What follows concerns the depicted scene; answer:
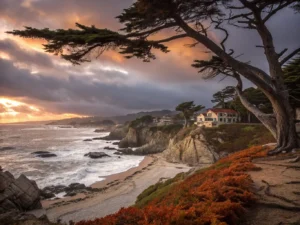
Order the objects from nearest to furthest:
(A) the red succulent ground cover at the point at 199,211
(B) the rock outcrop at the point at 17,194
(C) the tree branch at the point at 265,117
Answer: (A) the red succulent ground cover at the point at 199,211 → (C) the tree branch at the point at 265,117 → (B) the rock outcrop at the point at 17,194

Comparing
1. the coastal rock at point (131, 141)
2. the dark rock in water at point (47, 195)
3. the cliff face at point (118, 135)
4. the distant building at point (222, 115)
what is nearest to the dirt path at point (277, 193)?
the dark rock in water at point (47, 195)

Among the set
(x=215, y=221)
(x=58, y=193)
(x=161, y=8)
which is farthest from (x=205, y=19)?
(x=58, y=193)

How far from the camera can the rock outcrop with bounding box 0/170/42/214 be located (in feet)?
58.5

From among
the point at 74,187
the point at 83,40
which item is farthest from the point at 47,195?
the point at 83,40

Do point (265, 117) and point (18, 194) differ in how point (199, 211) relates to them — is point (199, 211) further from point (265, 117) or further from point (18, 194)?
point (18, 194)

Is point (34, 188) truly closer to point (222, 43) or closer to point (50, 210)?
point (50, 210)

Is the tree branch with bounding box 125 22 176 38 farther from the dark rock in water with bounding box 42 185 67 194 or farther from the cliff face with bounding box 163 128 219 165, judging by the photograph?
the cliff face with bounding box 163 128 219 165

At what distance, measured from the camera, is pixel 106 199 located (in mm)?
20203

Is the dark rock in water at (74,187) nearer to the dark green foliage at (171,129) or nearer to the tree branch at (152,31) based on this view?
the tree branch at (152,31)

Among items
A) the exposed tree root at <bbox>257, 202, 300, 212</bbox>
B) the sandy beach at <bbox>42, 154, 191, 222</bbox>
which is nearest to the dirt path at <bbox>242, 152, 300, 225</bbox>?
the exposed tree root at <bbox>257, 202, 300, 212</bbox>

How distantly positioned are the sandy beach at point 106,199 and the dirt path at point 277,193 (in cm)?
1238

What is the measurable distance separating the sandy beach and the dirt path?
12379 millimetres

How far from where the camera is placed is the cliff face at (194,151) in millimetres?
34000

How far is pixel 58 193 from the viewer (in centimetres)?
2331
